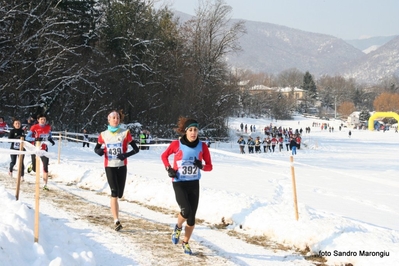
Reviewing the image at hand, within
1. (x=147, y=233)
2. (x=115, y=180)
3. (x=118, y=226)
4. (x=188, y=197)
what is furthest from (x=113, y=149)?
(x=188, y=197)

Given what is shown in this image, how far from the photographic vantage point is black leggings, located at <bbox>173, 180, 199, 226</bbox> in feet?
22.4

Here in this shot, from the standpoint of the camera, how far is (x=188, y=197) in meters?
6.89

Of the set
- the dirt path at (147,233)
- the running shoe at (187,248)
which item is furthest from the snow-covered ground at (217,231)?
the running shoe at (187,248)

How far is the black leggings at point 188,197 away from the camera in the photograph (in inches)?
268

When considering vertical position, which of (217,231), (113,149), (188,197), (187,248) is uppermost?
(113,149)

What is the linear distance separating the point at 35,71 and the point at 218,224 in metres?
26.7

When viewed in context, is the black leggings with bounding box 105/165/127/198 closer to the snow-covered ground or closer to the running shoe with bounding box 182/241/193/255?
the snow-covered ground

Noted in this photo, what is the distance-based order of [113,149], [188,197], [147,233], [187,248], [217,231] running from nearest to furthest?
[187,248] → [188,197] → [147,233] → [113,149] → [217,231]

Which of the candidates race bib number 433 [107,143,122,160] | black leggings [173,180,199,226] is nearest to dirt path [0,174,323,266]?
black leggings [173,180,199,226]

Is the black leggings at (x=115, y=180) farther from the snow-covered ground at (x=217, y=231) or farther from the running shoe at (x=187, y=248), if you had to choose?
the running shoe at (x=187, y=248)

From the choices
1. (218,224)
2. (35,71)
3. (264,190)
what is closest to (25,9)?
(35,71)

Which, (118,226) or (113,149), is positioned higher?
(113,149)

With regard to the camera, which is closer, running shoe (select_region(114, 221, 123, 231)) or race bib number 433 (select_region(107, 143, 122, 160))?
running shoe (select_region(114, 221, 123, 231))

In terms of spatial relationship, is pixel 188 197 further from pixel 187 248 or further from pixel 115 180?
pixel 115 180
